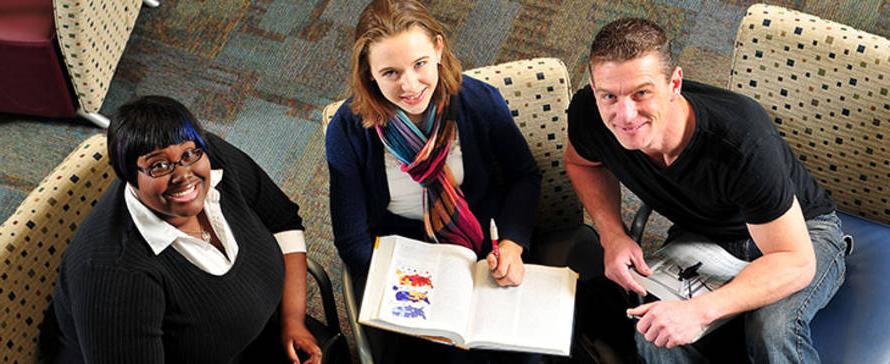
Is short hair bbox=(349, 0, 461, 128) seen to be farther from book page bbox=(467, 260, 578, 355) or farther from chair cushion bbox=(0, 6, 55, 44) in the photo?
chair cushion bbox=(0, 6, 55, 44)

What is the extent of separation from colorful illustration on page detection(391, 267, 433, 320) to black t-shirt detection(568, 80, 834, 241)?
447 millimetres

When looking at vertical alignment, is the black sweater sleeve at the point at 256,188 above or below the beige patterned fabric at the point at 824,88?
below

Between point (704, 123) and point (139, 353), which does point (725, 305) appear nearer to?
point (704, 123)

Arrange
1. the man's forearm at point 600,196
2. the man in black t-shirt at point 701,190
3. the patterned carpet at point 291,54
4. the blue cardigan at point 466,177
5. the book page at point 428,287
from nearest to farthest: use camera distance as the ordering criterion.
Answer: the man in black t-shirt at point 701,190 < the book page at point 428,287 < the blue cardigan at point 466,177 < the man's forearm at point 600,196 < the patterned carpet at point 291,54

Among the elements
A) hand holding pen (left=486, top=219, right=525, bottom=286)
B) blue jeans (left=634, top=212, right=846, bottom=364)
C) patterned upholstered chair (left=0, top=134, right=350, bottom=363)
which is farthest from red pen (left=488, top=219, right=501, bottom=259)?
patterned upholstered chair (left=0, top=134, right=350, bottom=363)

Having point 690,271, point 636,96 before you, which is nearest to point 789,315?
point 690,271

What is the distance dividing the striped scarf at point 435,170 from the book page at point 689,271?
40 centimetres

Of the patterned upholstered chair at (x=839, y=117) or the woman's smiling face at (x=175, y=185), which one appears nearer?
the woman's smiling face at (x=175, y=185)

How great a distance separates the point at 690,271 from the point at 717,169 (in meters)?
0.26

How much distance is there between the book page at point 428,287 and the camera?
2016mm

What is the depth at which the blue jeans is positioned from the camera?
2029 millimetres

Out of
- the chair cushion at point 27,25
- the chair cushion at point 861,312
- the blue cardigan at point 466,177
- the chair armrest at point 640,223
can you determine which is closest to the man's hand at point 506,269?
the blue cardigan at point 466,177

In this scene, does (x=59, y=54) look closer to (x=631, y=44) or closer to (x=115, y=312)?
(x=115, y=312)

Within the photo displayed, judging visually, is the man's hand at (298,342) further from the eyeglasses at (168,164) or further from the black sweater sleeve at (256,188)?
the eyeglasses at (168,164)
